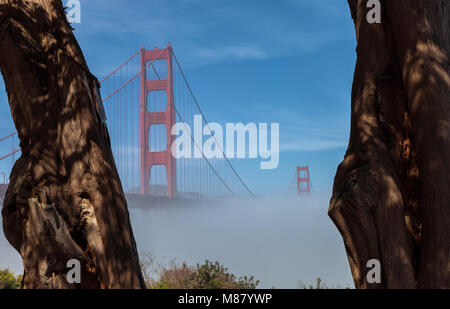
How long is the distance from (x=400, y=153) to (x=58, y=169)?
2.64 meters

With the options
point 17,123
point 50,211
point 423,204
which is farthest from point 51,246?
point 423,204

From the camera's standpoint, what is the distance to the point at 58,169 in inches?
130

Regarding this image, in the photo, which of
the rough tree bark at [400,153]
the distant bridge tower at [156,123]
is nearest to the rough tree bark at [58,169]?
the rough tree bark at [400,153]

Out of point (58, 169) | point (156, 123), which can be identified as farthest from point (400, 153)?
point (156, 123)

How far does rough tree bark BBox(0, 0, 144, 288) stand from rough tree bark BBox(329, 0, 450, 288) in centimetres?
167

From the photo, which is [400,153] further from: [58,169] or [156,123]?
[156,123]

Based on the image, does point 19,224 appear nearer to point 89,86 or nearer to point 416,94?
point 89,86

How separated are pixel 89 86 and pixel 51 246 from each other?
128 cm

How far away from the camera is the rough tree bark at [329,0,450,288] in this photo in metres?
3.03

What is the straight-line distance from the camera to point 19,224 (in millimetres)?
3258

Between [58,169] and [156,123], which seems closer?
[58,169]

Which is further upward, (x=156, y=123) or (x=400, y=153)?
(x=156, y=123)

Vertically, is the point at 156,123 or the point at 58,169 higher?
the point at 156,123

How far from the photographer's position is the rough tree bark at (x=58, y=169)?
10.0 ft
